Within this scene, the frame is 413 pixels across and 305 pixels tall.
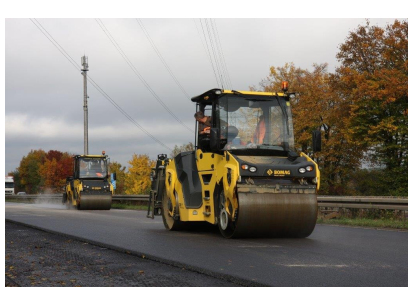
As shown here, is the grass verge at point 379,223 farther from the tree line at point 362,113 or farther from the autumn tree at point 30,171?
the autumn tree at point 30,171

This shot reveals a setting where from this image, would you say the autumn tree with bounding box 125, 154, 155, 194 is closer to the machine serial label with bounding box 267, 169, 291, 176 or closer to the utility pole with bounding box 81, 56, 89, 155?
the utility pole with bounding box 81, 56, 89, 155

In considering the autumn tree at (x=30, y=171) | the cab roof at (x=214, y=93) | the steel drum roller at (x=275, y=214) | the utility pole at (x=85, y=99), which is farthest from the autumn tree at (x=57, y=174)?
the steel drum roller at (x=275, y=214)

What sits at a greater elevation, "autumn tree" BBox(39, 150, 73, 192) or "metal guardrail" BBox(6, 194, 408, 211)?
"autumn tree" BBox(39, 150, 73, 192)

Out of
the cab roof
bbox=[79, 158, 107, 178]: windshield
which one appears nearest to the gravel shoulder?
the cab roof

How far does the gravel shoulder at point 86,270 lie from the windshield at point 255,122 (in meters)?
3.38

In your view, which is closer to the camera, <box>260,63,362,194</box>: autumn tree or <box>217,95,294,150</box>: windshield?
<box>217,95,294,150</box>: windshield

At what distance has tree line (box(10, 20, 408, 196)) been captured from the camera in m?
33.8

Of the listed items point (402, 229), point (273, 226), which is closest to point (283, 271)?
point (273, 226)

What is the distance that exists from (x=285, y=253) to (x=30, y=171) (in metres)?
123

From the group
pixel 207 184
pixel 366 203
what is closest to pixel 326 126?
pixel 366 203

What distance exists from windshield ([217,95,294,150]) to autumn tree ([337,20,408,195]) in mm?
22001

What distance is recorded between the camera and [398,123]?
3409 centimetres

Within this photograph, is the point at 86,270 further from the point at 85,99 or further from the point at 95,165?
the point at 85,99

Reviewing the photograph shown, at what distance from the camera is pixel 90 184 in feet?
97.1
